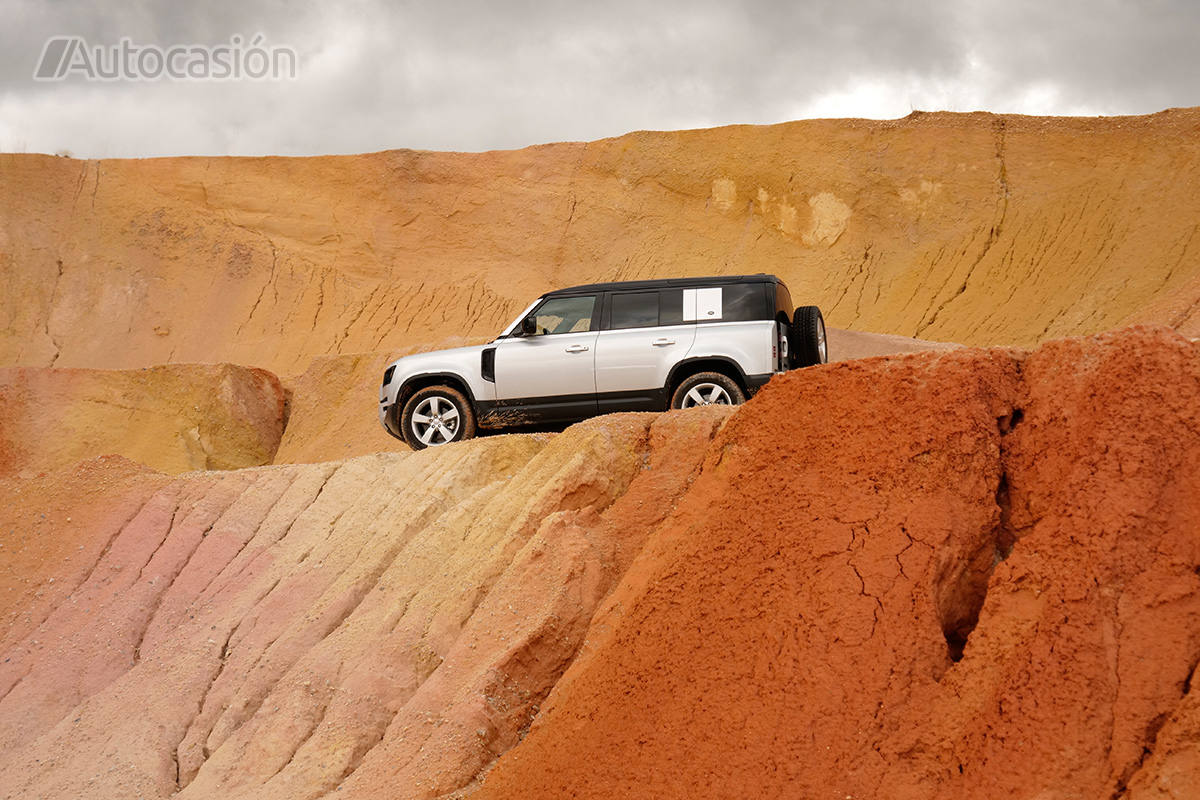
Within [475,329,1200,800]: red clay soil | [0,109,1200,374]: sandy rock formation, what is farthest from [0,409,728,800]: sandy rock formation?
[0,109,1200,374]: sandy rock formation

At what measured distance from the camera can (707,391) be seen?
436 inches

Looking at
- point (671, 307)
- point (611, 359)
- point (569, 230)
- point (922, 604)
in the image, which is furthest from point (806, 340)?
point (569, 230)

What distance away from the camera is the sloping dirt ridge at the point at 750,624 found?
536 centimetres

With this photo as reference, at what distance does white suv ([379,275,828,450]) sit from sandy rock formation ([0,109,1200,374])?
1501 cm

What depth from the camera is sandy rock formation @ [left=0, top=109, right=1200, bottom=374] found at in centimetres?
2644

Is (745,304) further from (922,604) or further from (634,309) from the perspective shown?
(922,604)

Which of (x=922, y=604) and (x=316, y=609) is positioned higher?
(x=922, y=604)

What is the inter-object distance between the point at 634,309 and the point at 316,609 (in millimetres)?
4386

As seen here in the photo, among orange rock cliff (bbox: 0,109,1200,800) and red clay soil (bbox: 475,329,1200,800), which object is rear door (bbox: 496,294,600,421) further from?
red clay soil (bbox: 475,329,1200,800)

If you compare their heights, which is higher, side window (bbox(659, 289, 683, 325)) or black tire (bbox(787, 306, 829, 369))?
side window (bbox(659, 289, 683, 325))

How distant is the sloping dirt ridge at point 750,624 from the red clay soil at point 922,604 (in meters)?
0.01

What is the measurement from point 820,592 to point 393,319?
24.1 meters

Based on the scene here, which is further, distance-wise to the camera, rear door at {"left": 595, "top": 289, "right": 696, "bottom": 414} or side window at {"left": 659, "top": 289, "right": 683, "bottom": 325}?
side window at {"left": 659, "top": 289, "right": 683, "bottom": 325}

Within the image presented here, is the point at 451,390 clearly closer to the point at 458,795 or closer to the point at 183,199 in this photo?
the point at 458,795
